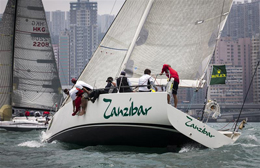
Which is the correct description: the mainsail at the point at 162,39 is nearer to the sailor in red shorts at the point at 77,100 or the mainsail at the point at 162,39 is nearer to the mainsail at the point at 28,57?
the sailor in red shorts at the point at 77,100

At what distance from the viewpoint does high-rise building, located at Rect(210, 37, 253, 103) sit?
14188 cm

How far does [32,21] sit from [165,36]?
60.5 feet

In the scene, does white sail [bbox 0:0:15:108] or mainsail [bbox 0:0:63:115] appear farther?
mainsail [bbox 0:0:63:115]

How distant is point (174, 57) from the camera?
12500mm

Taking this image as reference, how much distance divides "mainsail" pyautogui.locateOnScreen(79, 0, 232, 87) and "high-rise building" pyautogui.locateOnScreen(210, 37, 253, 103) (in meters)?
128

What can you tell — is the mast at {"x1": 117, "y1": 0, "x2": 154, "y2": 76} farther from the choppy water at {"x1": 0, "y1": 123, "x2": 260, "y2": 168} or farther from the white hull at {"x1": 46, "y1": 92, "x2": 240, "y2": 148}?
the choppy water at {"x1": 0, "y1": 123, "x2": 260, "y2": 168}

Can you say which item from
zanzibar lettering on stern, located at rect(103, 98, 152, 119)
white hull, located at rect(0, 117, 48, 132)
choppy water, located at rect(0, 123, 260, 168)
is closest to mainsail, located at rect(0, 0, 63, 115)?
white hull, located at rect(0, 117, 48, 132)

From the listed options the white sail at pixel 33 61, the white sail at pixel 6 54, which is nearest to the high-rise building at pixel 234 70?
the white sail at pixel 33 61

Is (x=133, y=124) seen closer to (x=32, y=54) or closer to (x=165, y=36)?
(x=165, y=36)

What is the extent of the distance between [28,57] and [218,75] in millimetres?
19475

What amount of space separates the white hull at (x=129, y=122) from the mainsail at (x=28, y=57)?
18044 mm

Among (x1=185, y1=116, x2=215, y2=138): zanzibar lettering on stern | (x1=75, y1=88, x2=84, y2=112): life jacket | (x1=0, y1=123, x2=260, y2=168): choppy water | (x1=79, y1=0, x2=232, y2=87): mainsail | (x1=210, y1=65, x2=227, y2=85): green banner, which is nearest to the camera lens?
(x1=0, y1=123, x2=260, y2=168): choppy water

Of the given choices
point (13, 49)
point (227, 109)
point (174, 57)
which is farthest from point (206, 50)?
point (227, 109)

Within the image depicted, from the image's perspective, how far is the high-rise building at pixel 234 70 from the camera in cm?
14188
